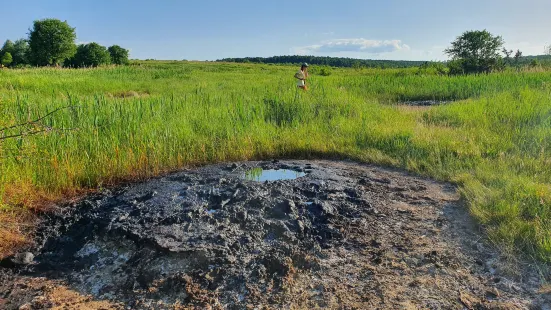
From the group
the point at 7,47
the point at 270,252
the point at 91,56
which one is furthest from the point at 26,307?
the point at 7,47

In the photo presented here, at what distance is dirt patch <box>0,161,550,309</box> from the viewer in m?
2.44

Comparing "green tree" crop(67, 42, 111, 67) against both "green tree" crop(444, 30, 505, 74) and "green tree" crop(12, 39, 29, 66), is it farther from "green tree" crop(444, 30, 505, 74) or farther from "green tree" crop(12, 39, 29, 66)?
"green tree" crop(444, 30, 505, 74)

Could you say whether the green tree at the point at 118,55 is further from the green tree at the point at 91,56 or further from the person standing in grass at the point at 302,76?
the person standing in grass at the point at 302,76

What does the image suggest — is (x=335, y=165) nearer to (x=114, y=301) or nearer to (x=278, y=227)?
(x=278, y=227)

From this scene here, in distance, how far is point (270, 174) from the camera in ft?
15.5

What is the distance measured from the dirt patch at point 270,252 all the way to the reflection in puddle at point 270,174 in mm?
371

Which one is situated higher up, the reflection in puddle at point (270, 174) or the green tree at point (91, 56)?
the green tree at point (91, 56)

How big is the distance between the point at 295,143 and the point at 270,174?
114cm

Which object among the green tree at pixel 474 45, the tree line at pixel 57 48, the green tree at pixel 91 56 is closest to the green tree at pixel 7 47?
the tree line at pixel 57 48

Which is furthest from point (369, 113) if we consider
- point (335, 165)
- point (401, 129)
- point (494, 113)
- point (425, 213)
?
point (425, 213)

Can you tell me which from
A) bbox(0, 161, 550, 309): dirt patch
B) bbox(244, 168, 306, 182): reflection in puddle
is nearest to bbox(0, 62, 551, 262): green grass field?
bbox(0, 161, 550, 309): dirt patch

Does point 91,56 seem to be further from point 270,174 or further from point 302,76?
point 270,174

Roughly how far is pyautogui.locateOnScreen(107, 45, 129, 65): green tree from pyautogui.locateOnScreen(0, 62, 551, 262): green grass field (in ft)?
173

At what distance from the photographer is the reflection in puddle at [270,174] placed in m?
4.54
